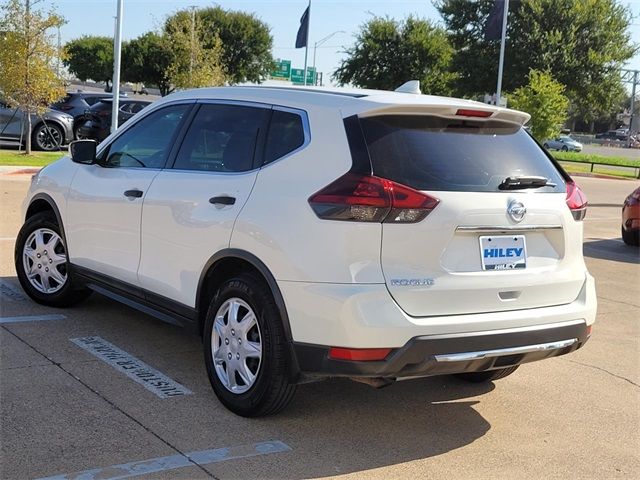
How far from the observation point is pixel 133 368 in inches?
195

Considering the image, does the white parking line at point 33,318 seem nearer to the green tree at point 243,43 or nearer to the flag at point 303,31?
the flag at point 303,31

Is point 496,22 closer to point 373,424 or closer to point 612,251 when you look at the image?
point 612,251

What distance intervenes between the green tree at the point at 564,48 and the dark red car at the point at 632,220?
35595 millimetres

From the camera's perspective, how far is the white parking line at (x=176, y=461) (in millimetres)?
3492

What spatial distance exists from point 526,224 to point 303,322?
128 cm

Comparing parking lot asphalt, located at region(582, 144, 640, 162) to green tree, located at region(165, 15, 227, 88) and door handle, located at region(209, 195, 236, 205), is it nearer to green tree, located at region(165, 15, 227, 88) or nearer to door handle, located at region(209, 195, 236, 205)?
green tree, located at region(165, 15, 227, 88)

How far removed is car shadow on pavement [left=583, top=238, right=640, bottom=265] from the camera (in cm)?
1104

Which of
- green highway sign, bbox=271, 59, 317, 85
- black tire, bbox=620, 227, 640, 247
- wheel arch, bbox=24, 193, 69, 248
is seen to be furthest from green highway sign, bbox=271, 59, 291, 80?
wheel arch, bbox=24, 193, 69, 248

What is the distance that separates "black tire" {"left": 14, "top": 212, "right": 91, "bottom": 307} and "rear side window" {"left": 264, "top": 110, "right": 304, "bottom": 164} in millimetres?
2408

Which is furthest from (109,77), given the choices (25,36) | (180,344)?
(180,344)

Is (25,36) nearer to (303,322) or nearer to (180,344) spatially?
(180,344)

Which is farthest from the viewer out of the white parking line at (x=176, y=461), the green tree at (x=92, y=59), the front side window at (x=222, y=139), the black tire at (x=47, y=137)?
the green tree at (x=92, y=59)

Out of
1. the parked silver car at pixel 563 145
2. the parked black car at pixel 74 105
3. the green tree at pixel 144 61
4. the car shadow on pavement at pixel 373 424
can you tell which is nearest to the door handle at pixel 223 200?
the car shadow on pavement at pixel 373 424

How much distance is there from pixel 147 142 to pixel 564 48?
1760 inches
